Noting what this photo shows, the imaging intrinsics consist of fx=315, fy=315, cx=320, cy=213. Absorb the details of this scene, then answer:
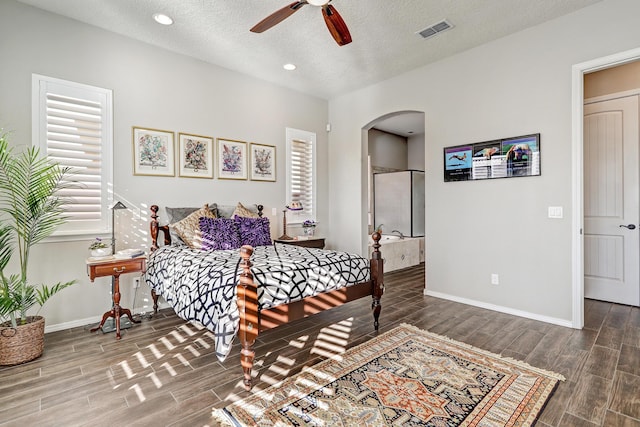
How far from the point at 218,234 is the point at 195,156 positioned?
124 cm

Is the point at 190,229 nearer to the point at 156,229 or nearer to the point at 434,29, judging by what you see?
the point at 156,229

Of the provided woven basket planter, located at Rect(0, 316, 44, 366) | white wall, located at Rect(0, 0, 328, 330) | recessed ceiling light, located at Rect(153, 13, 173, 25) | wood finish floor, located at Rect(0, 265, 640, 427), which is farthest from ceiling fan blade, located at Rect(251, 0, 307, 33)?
woven basket planter, located at Rect(0, 316, 44, 366)

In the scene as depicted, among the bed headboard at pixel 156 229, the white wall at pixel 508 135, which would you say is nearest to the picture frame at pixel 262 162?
the bed headboard at pixel 156 229

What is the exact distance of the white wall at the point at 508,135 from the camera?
3279 millimetres

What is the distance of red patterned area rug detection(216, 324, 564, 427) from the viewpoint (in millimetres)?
1878

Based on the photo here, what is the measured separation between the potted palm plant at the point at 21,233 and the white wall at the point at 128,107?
309 millimetres

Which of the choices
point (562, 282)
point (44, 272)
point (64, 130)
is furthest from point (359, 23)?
point (44, 272)

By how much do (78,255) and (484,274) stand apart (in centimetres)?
467

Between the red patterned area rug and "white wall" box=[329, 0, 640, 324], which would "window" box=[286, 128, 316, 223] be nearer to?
"white wall" box=[329, 0, 640, 324]

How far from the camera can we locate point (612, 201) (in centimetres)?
402

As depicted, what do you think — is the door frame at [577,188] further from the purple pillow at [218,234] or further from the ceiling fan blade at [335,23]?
the purple pillow at [218,234]

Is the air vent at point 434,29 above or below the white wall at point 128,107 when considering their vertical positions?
above

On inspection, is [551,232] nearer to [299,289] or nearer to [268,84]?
[299,289]

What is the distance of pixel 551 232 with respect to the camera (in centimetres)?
342
